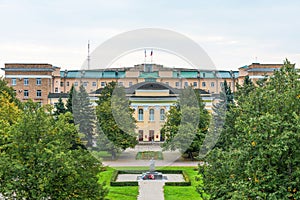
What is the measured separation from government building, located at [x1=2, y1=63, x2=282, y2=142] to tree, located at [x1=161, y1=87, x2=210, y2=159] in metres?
5.43

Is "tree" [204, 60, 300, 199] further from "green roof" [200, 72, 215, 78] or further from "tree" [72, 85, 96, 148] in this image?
"green roof" [200, 72, 215, 78]

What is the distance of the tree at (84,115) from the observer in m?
35.8

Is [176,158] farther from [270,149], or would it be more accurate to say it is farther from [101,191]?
[270,149]

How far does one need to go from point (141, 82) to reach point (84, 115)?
19374 mm

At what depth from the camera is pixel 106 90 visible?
37812 millimetres

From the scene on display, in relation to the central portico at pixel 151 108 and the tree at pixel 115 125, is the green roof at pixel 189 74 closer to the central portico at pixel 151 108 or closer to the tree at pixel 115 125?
the central portico at pixel 151 108

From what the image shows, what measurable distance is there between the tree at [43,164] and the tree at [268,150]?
3.63 meters

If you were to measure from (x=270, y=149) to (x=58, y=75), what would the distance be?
5252 cm

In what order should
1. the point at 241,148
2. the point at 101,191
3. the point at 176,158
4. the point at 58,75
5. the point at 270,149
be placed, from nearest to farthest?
1. the point at 270,149
2. the point at 241,148
3. the point at 101,191
4. the point at 176,158
5. the point at 58,75

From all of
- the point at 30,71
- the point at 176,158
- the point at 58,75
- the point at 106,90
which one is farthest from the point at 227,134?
the point at 58,75

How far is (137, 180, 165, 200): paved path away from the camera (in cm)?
2088

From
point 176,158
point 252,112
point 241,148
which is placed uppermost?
point 252,112

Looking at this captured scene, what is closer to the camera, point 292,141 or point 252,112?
point 292,141

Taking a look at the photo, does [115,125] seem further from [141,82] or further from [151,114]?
[141,82]
